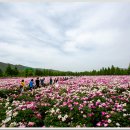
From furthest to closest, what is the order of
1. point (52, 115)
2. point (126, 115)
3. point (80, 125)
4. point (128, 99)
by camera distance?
point (128, 99) < point (52, 115) < point (126, 115) < point (80, 125)

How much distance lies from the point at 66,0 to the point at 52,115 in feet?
12.5

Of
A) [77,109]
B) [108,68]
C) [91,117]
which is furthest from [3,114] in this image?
[108,68]

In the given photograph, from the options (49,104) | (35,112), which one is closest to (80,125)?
(35,112)

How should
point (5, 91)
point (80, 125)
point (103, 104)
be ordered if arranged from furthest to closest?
point (5, 91)
point (103, 104)
point (80, 125)

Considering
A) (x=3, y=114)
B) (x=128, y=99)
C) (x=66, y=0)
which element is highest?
(x=66, y=0)

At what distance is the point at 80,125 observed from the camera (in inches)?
284

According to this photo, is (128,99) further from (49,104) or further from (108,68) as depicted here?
(108,68)

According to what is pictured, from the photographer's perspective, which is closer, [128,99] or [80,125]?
[80,125]

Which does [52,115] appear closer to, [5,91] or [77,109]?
[77,109]

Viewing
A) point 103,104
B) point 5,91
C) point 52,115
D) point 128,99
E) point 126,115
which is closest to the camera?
point 126,115

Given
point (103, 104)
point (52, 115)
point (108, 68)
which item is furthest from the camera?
point (108, 68)

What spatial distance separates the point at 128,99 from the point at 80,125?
11.1 ft

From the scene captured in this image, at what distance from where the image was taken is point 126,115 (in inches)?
305

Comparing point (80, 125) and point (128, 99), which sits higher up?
point (128, 99)
